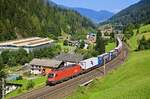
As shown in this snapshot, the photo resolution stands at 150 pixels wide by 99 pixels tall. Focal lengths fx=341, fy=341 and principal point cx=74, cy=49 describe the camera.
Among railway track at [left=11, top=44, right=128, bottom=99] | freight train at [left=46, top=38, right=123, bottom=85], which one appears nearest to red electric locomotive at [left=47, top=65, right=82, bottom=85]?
freight train at [left=46, top=38, right=123, bottom=85]

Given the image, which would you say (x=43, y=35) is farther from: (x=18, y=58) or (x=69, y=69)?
(x=69, y=69)

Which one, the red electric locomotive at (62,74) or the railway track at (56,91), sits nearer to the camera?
the railway track at (56,91)

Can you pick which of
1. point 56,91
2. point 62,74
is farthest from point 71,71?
point 56,91

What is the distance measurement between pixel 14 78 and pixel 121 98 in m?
56.4

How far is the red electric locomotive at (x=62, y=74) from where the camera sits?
5738 cm

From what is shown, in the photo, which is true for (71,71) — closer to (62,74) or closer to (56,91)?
(62,74)

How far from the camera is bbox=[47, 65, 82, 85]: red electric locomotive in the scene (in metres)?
57.4

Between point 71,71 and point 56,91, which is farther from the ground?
point 71,71

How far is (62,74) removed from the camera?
59500 millimetres

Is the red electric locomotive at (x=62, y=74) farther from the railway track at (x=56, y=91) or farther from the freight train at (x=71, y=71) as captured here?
the railway track at (x=56, y=91)

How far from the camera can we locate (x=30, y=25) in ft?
643

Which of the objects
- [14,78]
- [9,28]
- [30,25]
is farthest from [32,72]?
[30,25]

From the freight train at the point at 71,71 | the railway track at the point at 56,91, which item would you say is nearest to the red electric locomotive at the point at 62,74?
the freight train at the point at 71,71

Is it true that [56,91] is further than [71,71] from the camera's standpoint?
No
